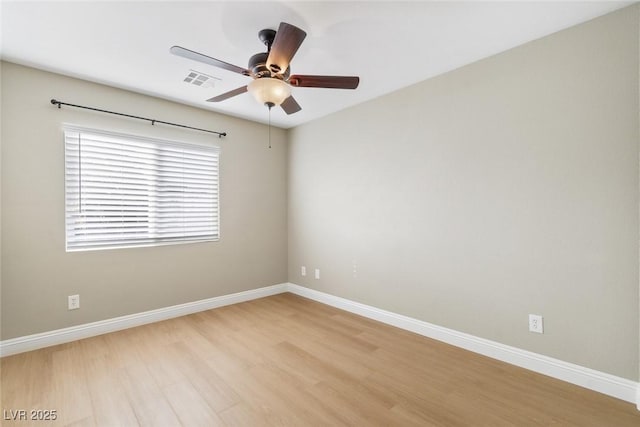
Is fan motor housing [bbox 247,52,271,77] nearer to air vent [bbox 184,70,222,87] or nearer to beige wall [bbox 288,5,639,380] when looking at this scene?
air vent [bbox 184,70,222,87]

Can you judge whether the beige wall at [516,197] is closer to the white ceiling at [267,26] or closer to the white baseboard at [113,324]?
the white ceiling at [267,26]

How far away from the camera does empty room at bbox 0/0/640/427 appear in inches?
72.8

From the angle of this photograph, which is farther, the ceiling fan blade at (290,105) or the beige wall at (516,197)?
the ceiling fan blade at (290,105)

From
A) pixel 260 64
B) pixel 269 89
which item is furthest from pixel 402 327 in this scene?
pixel 260 64

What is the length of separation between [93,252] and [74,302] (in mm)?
472

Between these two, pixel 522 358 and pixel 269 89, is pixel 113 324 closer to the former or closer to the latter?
pixel 269 89

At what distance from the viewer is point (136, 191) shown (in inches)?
122

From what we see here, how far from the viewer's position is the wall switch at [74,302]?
2.72 metres

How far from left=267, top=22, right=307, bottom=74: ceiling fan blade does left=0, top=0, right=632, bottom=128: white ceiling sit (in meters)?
0.31

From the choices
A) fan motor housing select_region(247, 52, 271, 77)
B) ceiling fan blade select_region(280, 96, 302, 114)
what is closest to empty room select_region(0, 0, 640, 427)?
fan motor housing select_region(247, 52, 271, 77)

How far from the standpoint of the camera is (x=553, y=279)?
6.97ft

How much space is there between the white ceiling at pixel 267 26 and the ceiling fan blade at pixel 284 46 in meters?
0.31

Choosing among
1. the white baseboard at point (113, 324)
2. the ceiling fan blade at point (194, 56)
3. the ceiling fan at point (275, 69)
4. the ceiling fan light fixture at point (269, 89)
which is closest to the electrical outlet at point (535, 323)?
the ceiling fan at point (275, 69)

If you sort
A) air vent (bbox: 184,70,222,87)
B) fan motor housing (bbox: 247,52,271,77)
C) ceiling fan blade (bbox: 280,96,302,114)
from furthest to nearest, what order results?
air vent (bbox: 184,70,222,87) → ceiling fan blade (bbox: 280,96,302,114) → fan motor housing (bbox: 247,52,271,77)
